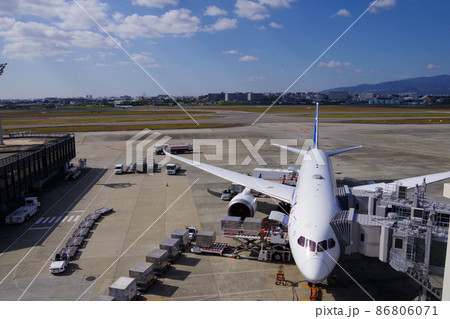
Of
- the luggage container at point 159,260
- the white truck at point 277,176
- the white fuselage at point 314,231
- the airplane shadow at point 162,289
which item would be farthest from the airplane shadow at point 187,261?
the white truck at point 277,176

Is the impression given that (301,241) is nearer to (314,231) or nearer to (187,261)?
(314,231)

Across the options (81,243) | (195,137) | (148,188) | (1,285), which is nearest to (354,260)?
(81,243)

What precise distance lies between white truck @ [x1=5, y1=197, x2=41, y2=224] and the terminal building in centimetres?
121

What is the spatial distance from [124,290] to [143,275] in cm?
184

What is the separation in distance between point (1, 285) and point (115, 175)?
29.4 m

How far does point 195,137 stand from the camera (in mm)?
87188

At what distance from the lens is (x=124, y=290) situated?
57.4 ft

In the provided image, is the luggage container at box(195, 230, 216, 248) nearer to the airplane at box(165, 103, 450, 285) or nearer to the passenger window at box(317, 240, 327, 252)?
the airplane at box(165, 103, 450, 285)

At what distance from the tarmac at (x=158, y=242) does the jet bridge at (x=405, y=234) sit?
3.67m

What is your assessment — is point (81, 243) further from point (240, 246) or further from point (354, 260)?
point (354, 260)

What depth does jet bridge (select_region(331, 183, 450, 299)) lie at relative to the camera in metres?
14.8

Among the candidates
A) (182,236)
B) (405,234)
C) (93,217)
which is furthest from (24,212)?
(405,234)
